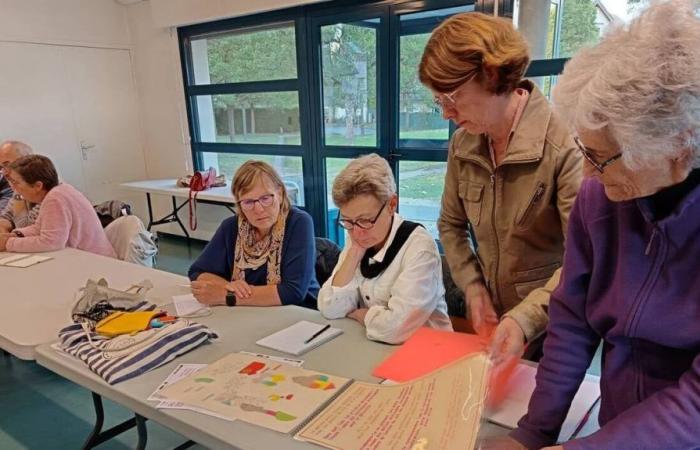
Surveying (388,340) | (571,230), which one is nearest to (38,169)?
(388,340)

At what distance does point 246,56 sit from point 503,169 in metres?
4.12

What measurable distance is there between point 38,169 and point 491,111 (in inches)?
103

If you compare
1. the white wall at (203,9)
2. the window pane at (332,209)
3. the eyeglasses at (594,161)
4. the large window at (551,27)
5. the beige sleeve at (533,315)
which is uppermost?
the white wall at (203,9)

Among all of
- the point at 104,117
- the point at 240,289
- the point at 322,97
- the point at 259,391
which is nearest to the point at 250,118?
the point at 322,97

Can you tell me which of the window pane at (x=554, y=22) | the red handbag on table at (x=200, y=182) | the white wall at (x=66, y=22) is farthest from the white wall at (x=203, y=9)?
the window pane at (x=554, y=22)

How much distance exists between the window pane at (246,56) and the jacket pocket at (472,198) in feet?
11.0

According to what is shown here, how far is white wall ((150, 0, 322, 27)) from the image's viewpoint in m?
4.17

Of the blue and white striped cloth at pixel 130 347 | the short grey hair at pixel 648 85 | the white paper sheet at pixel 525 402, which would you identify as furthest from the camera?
the blue and white striped cloth at pixel 130 347

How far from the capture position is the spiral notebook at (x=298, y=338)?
1.38 m

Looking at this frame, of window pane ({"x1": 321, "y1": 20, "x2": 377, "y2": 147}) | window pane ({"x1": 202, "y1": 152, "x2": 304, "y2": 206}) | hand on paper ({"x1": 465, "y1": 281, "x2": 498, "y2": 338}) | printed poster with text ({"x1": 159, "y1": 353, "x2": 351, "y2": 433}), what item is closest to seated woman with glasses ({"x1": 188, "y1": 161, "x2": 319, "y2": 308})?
printed poster with text ({"x1": 159, "y1": 353, "x2": 351, "y2": 433})

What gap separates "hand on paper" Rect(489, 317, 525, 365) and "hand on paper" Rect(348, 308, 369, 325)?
539 millimetres

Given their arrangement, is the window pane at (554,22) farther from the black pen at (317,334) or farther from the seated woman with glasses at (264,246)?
the black pen at (317,334)

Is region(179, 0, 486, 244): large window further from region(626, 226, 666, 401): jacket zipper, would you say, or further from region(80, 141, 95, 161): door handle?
region(626, 226, 666, 401): jacket zipper

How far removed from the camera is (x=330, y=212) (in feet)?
15.0
